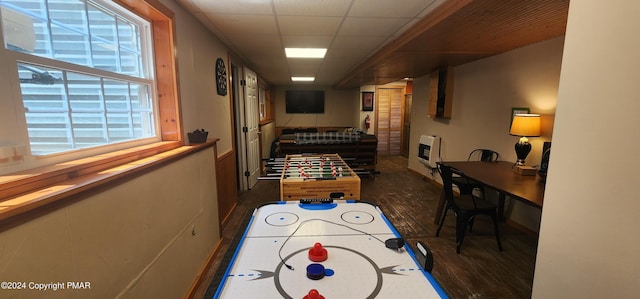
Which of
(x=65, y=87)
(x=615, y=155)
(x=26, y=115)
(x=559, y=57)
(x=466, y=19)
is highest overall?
(x=466, y=19)

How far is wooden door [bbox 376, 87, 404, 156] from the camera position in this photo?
7484mm

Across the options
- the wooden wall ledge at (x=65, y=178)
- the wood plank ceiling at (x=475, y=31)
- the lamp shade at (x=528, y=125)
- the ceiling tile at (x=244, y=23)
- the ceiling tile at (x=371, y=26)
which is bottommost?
the wooden wall ledge at (x=65, y=178)

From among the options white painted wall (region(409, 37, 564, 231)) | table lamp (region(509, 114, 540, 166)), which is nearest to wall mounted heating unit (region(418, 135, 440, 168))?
white painted wall (region(409, 37, 564, 231))

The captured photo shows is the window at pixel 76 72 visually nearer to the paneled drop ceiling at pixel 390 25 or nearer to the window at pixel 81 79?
the window at pixel 81 79

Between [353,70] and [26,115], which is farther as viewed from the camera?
[353,70]

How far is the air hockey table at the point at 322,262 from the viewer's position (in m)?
0.91

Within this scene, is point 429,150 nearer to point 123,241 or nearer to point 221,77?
point 221,77

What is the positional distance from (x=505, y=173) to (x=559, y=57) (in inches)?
48.9

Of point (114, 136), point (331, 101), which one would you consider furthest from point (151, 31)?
point (331, 101)

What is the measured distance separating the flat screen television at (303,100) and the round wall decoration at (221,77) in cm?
534

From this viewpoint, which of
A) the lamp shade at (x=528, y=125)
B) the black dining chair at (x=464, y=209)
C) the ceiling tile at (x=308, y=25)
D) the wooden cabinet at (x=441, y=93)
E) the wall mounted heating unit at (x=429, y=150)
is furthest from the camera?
the wall mounted heating unit at (x=429, y=150)

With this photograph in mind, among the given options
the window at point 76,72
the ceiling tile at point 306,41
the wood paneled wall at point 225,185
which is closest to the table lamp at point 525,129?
the ceiling tile at point 306,41

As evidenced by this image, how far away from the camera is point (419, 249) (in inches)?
42.8

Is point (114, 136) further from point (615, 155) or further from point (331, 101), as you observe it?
point (331, 101)
